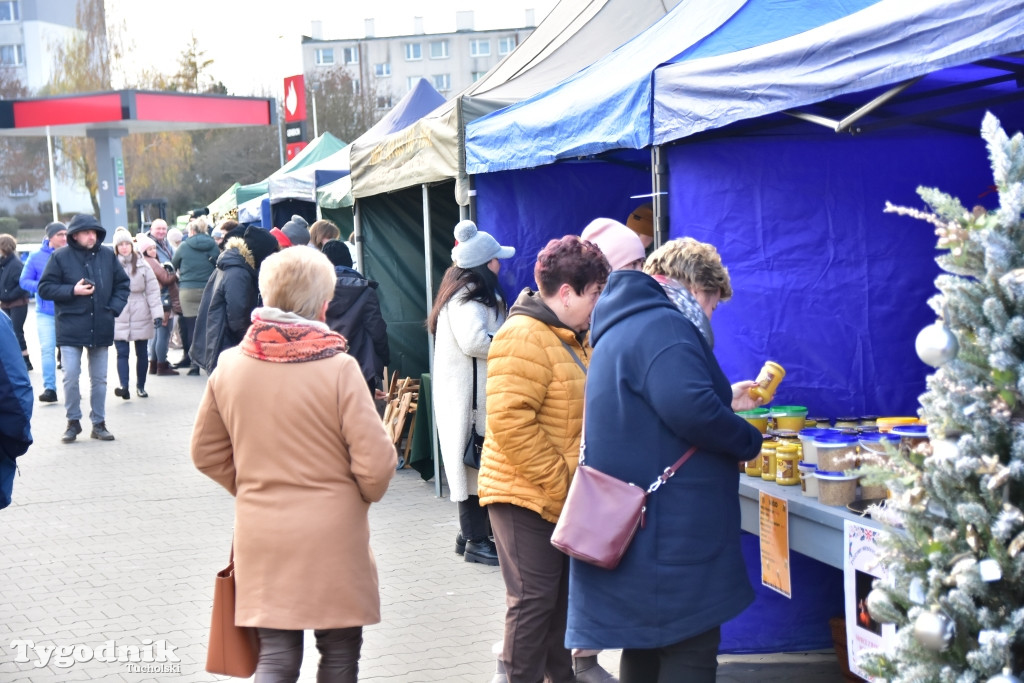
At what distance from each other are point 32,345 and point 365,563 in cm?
1824

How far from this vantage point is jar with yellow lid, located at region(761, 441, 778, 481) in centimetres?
413

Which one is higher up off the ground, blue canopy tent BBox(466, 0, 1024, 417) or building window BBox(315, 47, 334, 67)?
building window BBox(315, 47, 334, 67)

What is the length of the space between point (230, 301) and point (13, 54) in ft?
220

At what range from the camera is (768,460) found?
4.15 meters

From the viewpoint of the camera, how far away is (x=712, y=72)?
13.8 feet

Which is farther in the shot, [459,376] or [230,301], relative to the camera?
[230,301]

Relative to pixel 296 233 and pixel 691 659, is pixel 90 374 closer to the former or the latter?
pixel 296 233

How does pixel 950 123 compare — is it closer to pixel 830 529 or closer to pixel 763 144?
pixel 763 144

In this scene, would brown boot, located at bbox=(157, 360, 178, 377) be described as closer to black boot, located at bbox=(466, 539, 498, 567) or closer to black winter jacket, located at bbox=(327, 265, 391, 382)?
black winter jacket, located at bbox=(327, 265, 391, 382)

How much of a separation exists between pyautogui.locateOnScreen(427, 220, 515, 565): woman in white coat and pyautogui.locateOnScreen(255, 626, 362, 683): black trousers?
7.76 feet

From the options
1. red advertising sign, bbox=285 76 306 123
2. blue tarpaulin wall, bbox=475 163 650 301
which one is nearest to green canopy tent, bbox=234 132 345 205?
red advertising sign, bbox=285 76 306 123

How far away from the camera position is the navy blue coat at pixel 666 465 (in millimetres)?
3223

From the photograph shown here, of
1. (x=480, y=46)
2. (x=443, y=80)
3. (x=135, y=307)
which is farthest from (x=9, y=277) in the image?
(x=480, y=46)

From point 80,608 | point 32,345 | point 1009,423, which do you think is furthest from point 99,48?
point 1009,423
